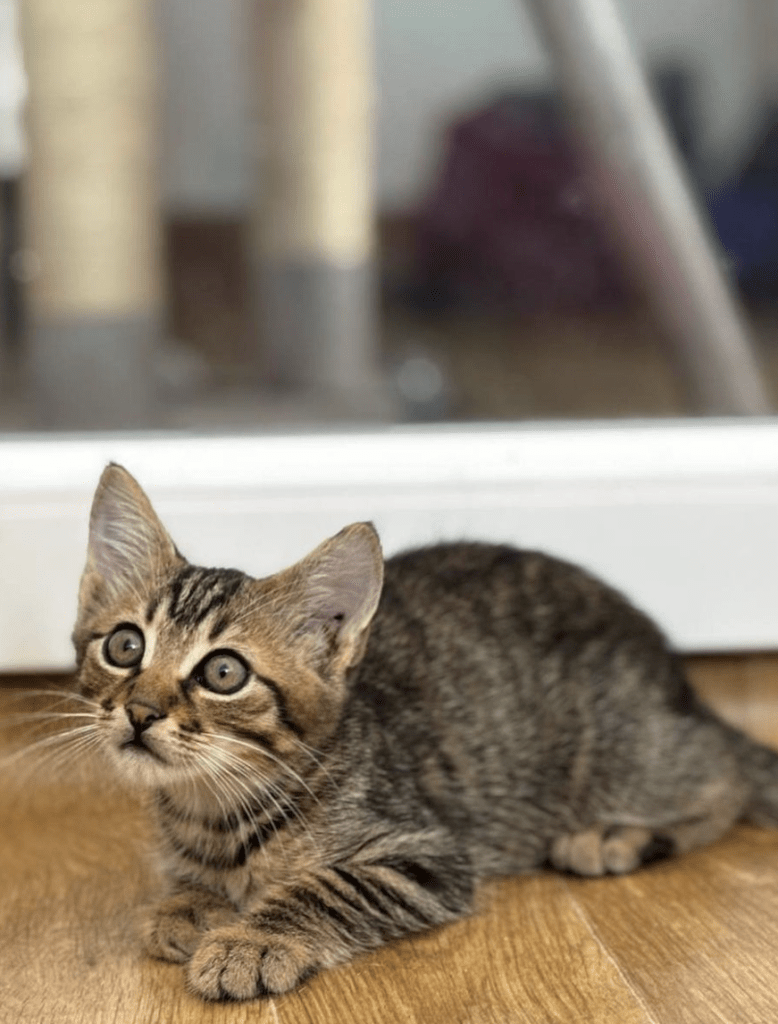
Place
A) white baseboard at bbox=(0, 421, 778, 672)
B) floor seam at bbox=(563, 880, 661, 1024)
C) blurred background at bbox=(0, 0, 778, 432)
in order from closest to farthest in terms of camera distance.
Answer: floor seam at bbox=(563, 880, 661, 1024) < white baseboard at bbox=(0, 421, 778, 672) < blurred background at bbox=(0, 0, 778, 432)

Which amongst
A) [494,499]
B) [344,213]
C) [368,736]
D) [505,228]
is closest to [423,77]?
[505,228]

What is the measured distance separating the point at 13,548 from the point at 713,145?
7.36ft

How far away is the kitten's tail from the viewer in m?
1.70

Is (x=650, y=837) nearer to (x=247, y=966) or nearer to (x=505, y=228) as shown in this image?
(x=247, y=966)

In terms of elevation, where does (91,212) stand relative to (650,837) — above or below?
above

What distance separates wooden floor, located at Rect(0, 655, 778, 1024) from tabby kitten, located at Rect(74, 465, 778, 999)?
0.11ft

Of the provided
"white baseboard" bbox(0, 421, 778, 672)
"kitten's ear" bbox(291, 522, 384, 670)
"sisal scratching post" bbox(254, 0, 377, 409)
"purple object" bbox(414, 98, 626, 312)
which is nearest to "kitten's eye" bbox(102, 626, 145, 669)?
"kitten's ear" bbox(291, 522, 384, 670)

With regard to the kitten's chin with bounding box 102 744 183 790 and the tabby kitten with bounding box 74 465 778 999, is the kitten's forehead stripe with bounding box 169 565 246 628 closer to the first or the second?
the tabby kitten with bounding box 74 465 778 999

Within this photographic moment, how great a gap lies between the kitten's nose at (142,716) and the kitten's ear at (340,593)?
0.58 feet

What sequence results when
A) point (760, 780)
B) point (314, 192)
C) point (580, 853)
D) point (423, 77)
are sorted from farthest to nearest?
point (423, 77) < point (314, 192) < point (760, 780) < point (580, 853)

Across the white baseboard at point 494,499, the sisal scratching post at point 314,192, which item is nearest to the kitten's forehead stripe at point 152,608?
the white baseboard at point 494,499

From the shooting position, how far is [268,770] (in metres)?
1.34

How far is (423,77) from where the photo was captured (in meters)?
3.27

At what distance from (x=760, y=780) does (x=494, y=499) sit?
0.49 m
